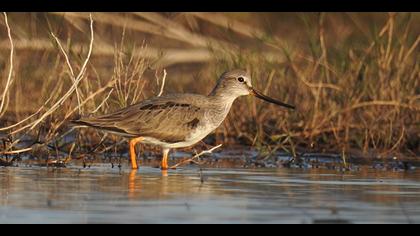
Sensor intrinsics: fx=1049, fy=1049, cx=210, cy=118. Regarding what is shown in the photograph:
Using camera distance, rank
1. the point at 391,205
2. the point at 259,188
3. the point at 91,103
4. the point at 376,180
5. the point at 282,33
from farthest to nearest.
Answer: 1. the point at 282,33
2. the point at 91,103
3. the point at 376,180
4. the point at 259,188
5. the point at 391,205

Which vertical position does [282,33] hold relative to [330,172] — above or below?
above

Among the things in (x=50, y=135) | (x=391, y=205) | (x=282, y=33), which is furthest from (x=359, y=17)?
(x=391, y=205)

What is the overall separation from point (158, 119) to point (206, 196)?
9.04ft

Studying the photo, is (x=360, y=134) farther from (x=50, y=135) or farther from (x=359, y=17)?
(x=359, y=17)

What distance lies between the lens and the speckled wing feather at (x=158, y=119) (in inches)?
403

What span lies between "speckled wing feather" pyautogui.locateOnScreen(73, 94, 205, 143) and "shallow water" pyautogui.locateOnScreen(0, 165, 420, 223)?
0.41 meters

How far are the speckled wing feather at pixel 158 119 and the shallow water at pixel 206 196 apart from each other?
412 mm

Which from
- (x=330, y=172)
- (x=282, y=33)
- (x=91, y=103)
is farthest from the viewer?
(x=282, y=33)

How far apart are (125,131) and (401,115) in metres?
3.32

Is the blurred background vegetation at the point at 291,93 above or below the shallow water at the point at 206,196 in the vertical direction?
above

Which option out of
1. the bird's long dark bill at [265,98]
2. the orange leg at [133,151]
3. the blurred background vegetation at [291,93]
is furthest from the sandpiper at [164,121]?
the bird's long dark bill at [265,98]

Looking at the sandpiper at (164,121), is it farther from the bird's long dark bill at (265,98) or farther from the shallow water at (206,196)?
the bird's long dark bill at (265,98)

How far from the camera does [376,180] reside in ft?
30.6

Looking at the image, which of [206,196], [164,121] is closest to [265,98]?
[164,121]
